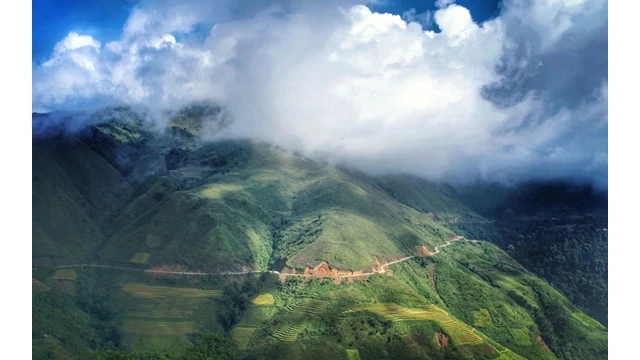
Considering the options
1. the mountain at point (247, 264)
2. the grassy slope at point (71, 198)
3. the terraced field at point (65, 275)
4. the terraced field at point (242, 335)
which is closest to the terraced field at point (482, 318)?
the mountain at point (247, 264)

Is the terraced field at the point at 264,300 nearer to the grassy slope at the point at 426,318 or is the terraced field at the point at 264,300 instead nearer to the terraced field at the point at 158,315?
the grassy slope at the point at 426,318

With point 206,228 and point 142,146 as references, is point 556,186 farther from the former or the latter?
point 142,146

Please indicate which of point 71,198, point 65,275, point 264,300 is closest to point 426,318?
point 264,300

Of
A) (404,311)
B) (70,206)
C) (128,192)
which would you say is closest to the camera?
(70,206)

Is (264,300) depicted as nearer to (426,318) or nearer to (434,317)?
(426,318)

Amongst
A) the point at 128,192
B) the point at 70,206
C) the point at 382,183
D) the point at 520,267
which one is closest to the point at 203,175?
the point at 128,192

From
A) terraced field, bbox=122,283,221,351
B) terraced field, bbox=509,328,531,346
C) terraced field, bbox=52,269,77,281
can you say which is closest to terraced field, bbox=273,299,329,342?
terraced field, bbox=122,283,221,351

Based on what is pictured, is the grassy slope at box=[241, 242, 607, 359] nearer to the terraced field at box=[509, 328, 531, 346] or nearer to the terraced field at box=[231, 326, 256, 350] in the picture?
the terraced field at box=[509, 328, 531, 346]
